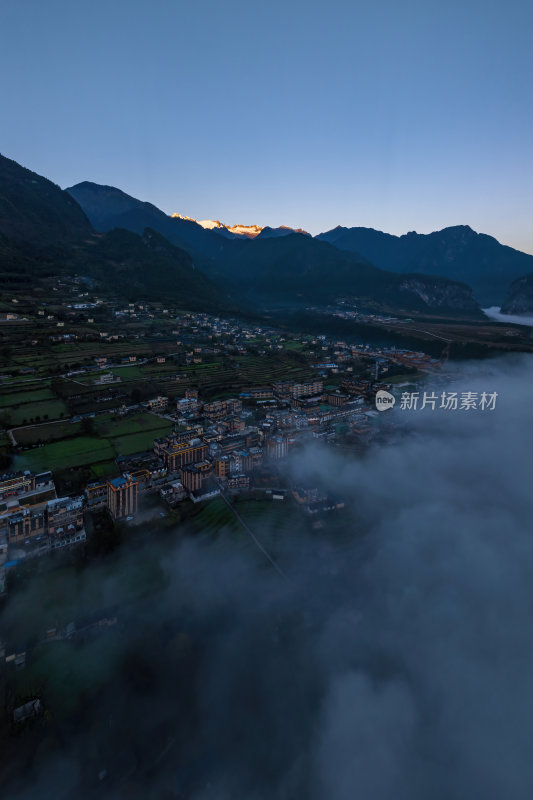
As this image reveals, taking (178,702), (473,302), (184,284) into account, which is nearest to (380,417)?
(178,702)

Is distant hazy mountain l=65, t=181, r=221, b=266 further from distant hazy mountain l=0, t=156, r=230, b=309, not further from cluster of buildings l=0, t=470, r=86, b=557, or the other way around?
cluster of buildings l=0, t=470, r=86, b=557

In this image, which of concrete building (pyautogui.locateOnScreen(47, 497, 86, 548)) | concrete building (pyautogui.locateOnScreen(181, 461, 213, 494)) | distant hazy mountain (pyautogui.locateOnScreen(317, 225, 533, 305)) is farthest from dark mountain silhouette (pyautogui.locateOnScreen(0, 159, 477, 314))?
concrete building (pyautogui.locateOnScreen(47, 497, 86, 548))

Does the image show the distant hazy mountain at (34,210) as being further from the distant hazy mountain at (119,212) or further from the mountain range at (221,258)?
the distant hazy mountain at (119,212)

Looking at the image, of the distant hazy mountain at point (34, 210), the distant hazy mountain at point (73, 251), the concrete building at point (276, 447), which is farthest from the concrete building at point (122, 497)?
the distant hazy mountain at point (34, 210)

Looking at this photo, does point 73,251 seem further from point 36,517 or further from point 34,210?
point 36,517

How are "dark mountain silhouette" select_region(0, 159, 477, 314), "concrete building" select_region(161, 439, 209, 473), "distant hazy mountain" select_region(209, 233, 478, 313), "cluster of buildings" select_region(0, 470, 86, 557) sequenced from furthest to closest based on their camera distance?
1. "distant hazy mountain" select_region(209, 233, 478, 313)
2. "dark mountain silhouette" select_region(0, 159, 477, 314)
3. "concrete building" select_region(161, 439, 209, 473)
4. "cluster of buildings" select_region(0, 470, 86, 557)

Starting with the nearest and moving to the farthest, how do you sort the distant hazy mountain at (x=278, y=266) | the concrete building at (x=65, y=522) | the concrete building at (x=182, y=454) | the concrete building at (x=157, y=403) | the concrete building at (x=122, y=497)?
the concrete building at (x=65, y=522)
the concrete building at (x=122, y=497)
the concrete building at (x=182, y=454)
the concrete building at (x=157, y=403)
the distant hazy mountain at (x=278, y=266)
